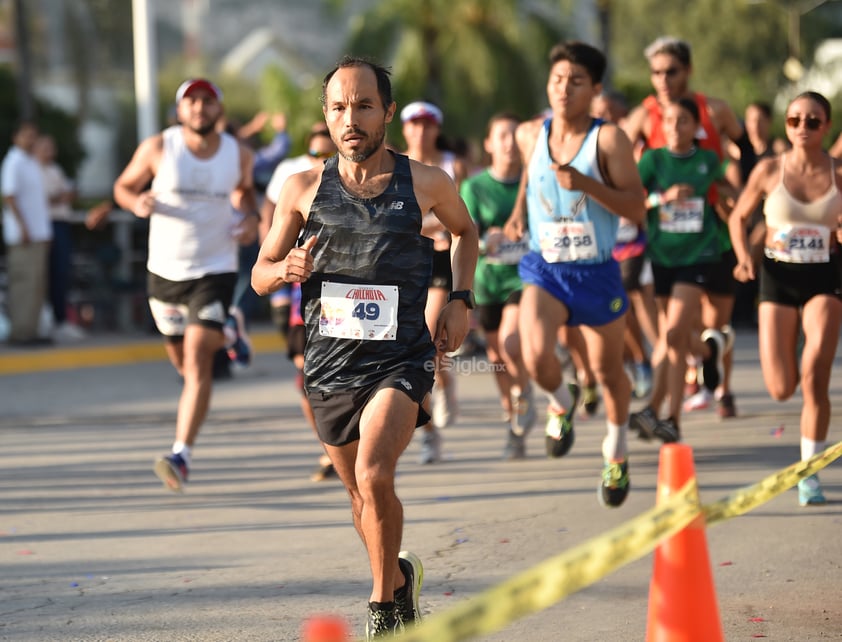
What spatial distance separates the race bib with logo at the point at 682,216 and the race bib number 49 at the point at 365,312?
4.51m

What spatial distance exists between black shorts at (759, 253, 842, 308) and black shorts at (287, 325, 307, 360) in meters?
2.70

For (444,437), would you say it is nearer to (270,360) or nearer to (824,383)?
(824,383)

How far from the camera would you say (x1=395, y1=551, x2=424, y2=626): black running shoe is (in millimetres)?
5078

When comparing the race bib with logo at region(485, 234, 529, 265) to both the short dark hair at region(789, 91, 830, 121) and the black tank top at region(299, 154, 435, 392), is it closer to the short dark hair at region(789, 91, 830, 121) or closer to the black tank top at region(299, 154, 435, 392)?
the short dark hair at region(789, 91, 830, 121)

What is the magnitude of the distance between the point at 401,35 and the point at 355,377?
2104cm

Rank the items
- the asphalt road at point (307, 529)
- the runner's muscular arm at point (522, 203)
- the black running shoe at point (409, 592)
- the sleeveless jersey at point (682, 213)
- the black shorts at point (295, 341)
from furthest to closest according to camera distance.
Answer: the sleeveless jersey at point (682, 213) → the black shorts at point (295, 341) → the runner's muscular arm at point (522, 203) → the asphalt road at point (307, 529) → the black running shoe at point (409, 592)

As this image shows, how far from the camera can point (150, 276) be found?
8.66 meters

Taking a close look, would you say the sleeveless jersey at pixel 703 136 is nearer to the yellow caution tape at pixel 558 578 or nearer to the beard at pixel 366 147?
the beard at pixel 366 147

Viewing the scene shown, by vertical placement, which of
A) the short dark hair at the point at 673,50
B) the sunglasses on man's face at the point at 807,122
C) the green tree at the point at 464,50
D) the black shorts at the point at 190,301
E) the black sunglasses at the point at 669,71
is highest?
the green tree at the point at 464,50

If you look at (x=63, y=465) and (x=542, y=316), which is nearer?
(x=542, y=316)

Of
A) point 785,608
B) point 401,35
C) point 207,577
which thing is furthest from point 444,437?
point 401,35

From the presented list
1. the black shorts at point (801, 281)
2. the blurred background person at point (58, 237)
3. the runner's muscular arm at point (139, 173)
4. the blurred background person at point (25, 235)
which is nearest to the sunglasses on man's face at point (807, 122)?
the black shorts at point (801, 281)

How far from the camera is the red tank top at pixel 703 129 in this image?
9.66 m

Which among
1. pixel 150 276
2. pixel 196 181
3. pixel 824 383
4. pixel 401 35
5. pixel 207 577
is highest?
pixel 401 35
